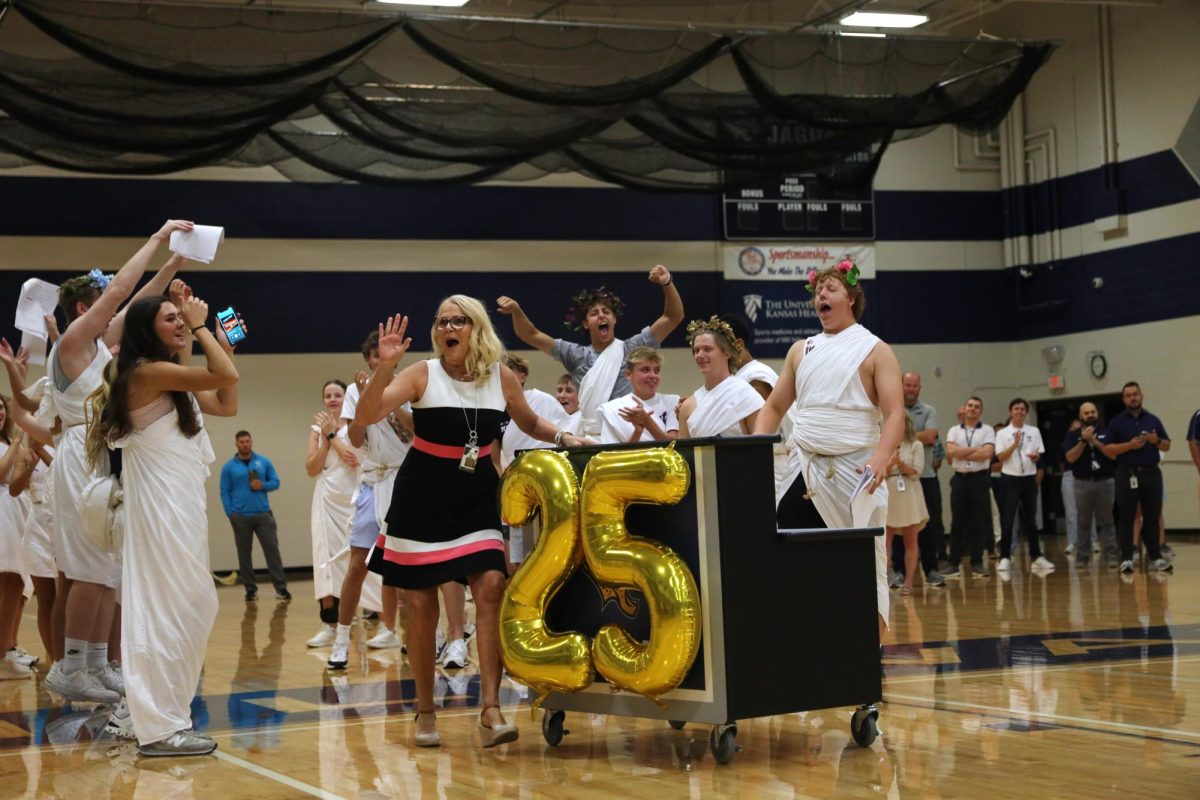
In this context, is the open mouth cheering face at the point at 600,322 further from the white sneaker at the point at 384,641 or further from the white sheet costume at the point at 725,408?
the white sneaker at the point at 384,641

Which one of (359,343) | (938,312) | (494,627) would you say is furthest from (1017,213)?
(494,627)

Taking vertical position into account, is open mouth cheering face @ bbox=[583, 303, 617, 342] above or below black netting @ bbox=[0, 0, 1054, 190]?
below

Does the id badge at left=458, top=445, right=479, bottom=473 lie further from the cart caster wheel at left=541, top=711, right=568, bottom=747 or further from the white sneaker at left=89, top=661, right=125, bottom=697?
the white sneaker at left=89, top=661, right=125, bottom=697

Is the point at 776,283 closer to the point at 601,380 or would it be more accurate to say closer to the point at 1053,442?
the point at 1053,442

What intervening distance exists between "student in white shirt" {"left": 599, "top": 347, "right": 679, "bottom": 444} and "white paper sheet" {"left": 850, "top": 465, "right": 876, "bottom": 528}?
118 centimetres

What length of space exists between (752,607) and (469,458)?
120 cm

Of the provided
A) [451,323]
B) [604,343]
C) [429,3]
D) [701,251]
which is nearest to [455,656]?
[604,343]

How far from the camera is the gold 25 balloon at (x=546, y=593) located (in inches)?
202

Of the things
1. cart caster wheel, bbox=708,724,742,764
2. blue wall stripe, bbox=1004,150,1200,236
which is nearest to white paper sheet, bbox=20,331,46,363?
cart caster wheel, bbox=708,724,742,764

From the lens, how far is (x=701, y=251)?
1884 cm

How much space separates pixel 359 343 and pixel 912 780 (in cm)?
1378

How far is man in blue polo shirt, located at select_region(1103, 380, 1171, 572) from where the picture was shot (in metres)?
13.5

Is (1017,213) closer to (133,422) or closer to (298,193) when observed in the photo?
(298,193)

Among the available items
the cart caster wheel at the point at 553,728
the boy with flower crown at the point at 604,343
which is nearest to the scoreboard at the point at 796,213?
the boy with flower crown at the point at 604,343
